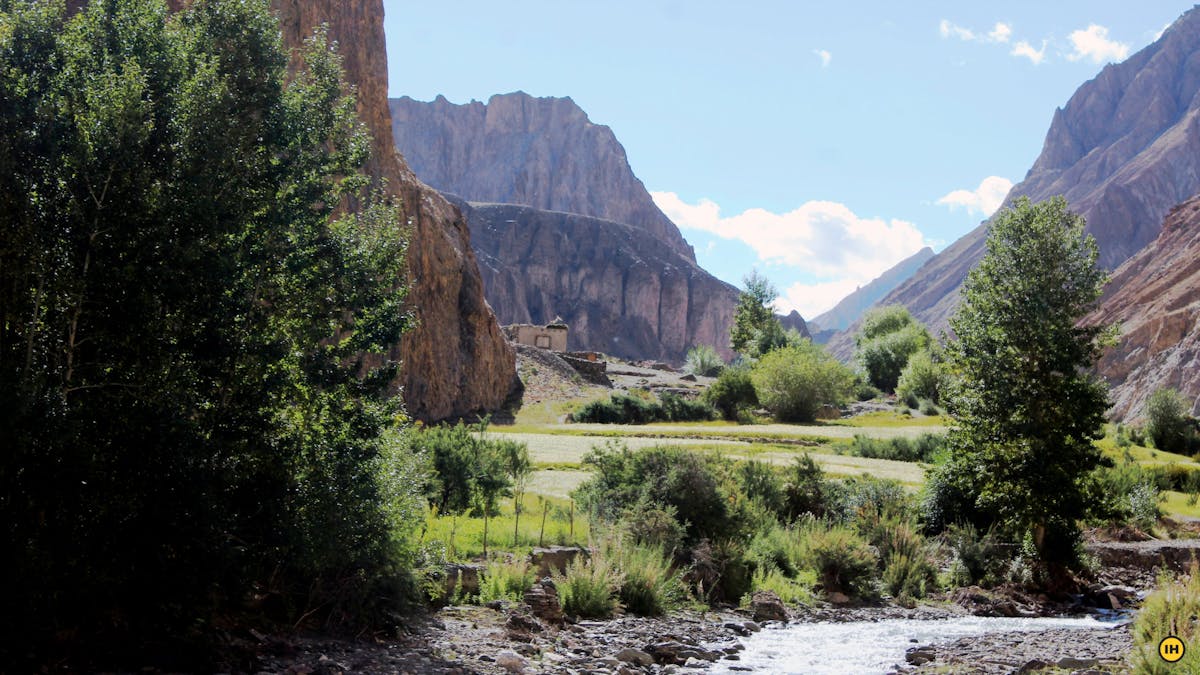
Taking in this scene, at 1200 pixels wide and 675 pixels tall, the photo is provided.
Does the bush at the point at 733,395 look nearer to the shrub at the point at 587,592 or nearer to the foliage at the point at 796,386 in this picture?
the foliage at the point at 796,386

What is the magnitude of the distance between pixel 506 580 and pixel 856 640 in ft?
18.1

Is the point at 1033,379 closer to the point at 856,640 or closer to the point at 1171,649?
the point at 856,640

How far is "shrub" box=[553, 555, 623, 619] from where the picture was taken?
13.8 metres

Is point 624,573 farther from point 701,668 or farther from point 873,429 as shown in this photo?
point 873,429

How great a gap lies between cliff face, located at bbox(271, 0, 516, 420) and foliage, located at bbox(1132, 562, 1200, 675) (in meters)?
31.2

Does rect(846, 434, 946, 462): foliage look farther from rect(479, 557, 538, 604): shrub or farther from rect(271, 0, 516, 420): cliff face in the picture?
rect(479, 557, 538, 604): shrub

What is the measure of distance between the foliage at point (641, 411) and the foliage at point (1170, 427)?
24326 mm

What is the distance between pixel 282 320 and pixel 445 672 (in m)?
4.31

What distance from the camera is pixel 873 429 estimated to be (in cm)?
5097

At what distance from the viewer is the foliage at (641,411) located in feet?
183

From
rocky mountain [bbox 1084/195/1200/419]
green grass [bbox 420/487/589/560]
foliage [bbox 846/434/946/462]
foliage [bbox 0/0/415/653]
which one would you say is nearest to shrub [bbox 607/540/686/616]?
green grass [bbox 420/487/589/560]

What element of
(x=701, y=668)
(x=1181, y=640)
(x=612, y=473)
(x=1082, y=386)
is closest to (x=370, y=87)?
(x=612, y=473)

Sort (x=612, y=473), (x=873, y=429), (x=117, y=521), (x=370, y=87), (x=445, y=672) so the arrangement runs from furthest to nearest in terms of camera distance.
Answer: (x=873, y=429), (x=370, y=87), (x=612, y=473), (x=445, y=672), (x=117, y=521)

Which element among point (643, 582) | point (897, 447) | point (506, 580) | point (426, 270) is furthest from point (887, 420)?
point (506, 580)
